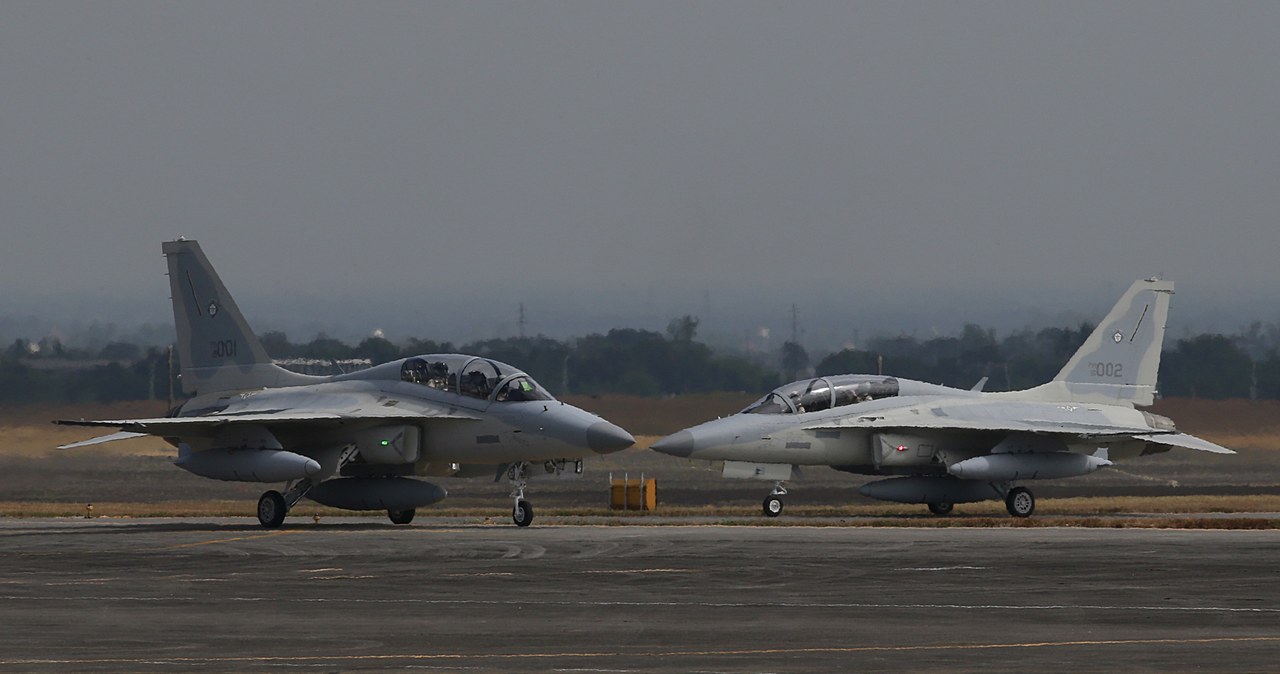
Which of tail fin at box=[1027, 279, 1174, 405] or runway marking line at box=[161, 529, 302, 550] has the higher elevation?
tail fin at box=[1027, 279, 1174, 405]

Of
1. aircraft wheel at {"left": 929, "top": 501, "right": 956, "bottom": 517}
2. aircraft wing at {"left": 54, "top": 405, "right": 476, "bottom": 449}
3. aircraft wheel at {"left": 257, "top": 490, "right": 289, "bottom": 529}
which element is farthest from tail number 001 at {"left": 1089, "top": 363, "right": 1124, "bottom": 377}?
aircraft wheel at {"left": 257, "top": 490, "right": 289, "bottom": 529}

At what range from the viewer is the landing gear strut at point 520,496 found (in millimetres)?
29312

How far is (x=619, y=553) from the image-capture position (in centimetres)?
2328

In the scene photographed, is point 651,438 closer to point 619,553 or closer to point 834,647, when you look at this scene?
point 619,553

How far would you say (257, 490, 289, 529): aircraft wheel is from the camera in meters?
30.2

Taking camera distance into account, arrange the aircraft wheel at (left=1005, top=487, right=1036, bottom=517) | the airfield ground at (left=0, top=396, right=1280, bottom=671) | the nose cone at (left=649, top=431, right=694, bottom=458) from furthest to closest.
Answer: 1. the aircraft wheel at (left=1005, top=487, right=1036, bottom=517)
2. the nose cone at (left=649, top=431, right=694, bottom=458)
3. the airfield ground at (left=0, top=396, right=1280, bottom=671)

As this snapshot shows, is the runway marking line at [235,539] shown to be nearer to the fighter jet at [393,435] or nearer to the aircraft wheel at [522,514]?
the fighter jet at [393,435]

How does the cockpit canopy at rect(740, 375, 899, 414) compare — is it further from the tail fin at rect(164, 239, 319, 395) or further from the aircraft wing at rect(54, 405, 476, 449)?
the tail fin at rect(164, 239, 319, 395)

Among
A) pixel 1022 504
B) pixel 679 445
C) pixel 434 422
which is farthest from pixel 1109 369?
pixel 434 422

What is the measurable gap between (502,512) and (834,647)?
22.5 metres

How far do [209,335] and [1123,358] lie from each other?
18.6 m

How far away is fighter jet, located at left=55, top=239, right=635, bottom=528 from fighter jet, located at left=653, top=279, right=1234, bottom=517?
3.89m

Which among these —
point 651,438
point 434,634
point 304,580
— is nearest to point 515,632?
point 434,634

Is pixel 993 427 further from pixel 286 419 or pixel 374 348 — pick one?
pixel 374 348
